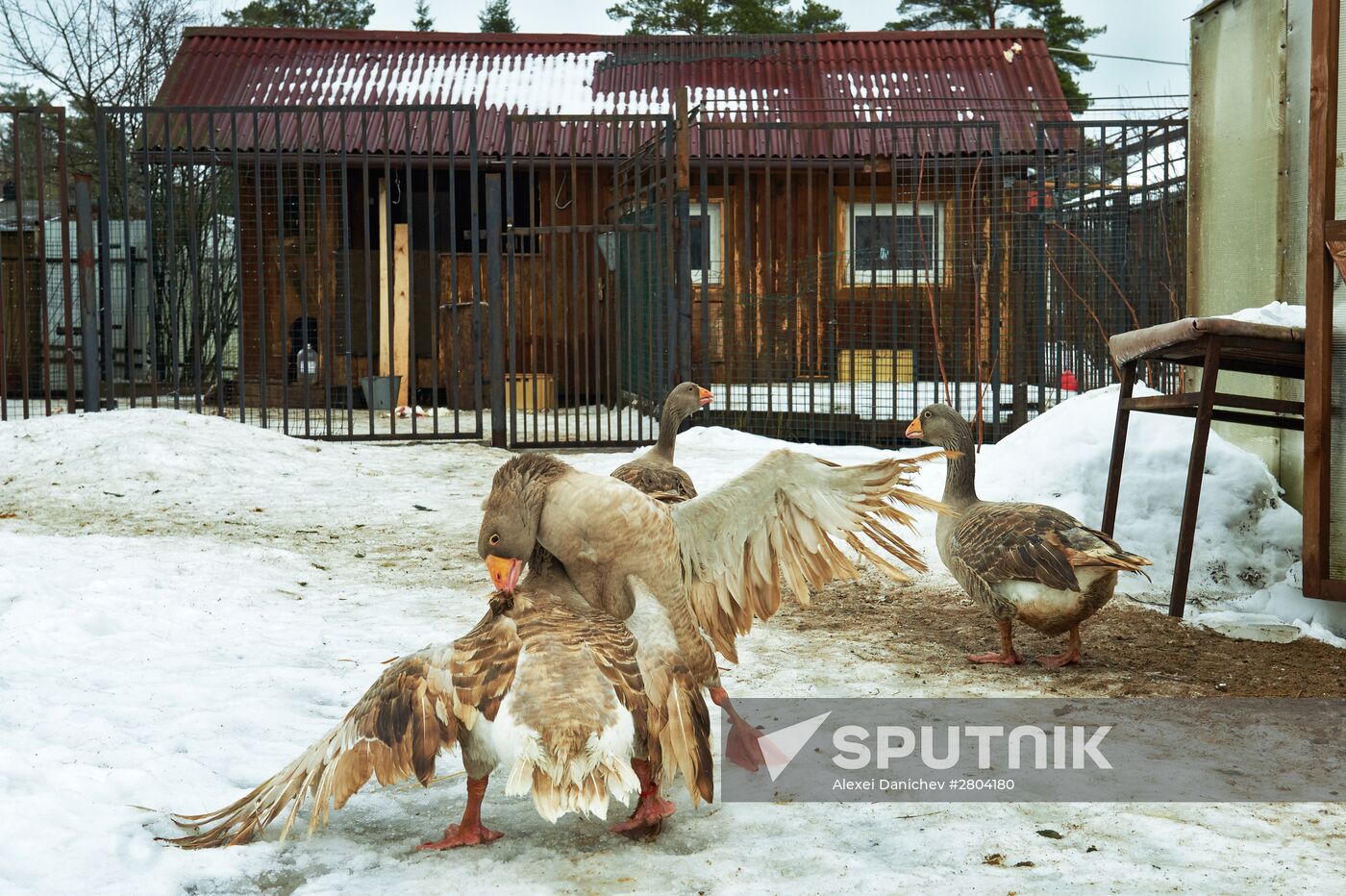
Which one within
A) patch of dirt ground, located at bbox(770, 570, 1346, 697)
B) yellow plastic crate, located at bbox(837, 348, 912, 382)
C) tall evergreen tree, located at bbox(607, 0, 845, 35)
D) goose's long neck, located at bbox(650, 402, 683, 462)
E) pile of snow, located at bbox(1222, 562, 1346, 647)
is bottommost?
patch of dirt ground, located at bbox(770, 570, 1346, 697)

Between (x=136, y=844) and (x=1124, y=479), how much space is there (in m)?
5.78

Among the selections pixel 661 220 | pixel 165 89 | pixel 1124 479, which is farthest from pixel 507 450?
pixel 165 89

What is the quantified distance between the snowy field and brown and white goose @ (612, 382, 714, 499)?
852 millimetres

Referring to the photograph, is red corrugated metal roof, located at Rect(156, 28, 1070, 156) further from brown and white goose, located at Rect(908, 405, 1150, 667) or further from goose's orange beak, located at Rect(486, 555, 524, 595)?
goose's orange beak, located at Rect(486, 555, 524, 595)

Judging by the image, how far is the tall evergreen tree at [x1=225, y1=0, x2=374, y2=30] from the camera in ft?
115

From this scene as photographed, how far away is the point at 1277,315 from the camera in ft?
20.7

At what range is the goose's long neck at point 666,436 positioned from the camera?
23.7 feet

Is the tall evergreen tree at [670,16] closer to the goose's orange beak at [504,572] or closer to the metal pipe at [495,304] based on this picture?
the metal pipe at [495,304]

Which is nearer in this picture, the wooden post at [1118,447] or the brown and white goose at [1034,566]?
the brown and white goose at [1034,566]

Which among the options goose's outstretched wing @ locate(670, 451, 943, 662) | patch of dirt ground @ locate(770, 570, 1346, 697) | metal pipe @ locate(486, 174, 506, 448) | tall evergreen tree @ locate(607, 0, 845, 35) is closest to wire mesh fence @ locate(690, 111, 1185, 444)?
metal pipe @ locate(486, 174, 506, 448)

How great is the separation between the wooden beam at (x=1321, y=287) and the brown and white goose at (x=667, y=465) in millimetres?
2799

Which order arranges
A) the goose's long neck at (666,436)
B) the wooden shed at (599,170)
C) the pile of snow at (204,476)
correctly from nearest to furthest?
1. the goose's long neck at (666,436)
2. the pile of snow at (204,476)
3. the wooden shed at (599,170)

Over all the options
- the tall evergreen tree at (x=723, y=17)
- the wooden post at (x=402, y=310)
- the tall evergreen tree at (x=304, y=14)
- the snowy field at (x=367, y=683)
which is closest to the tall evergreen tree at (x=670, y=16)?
the tall evergreen tree at (x=723, y=17)

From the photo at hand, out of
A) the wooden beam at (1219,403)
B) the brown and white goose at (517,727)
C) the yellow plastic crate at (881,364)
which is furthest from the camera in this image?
the yellow plastic crate at (881,364)
